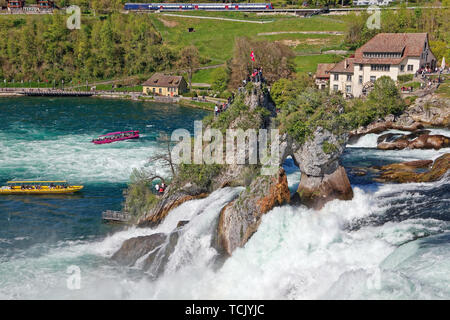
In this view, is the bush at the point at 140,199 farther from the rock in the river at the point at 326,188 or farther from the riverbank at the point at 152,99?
the riverbank at the point at 152,99

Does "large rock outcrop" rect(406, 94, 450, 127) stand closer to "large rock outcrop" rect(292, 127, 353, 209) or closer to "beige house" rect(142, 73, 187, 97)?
"large rock outcrop" rect(292, 127, 353, 209)

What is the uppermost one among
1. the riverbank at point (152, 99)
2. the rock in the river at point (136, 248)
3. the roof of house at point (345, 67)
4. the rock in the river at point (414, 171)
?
the roof of house at point (345, 67)

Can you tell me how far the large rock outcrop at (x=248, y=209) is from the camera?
157 feet

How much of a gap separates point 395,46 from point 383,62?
5.60 m

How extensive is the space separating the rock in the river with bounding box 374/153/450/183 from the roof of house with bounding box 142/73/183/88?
107449 millimetres

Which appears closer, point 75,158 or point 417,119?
point 75,158

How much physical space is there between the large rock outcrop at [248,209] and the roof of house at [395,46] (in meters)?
75.9

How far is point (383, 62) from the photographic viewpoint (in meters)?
116

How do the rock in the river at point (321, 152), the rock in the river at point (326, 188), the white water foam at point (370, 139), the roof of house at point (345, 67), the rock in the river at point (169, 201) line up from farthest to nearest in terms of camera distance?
the roof of house at point (345, 67)
the white water foam at point (370, 139)
the rock in the river at point (169, 201)
the rock in the river at point (326, 188)
the rock in the river at point (321, 152)

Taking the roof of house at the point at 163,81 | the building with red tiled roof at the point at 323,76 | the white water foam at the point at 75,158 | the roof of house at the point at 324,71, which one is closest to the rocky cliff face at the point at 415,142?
the white water foam at the point at 75,158

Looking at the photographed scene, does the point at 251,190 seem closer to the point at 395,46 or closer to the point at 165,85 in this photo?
the point at 395,46

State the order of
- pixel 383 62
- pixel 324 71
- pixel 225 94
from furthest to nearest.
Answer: pixel 225 94, pixel 324 71, pixel 383 62

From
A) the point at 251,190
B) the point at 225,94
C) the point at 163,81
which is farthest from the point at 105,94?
the point at 251,190
